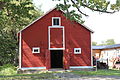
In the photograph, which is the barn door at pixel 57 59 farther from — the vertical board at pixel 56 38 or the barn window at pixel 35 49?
the barn window at pixel 35 49

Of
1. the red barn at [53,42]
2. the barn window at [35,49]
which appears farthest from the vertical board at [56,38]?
the barn window at [35,49]

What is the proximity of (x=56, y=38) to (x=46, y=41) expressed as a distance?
3.84 feet

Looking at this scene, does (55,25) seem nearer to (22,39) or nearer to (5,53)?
(22,39)

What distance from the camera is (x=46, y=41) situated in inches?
1009

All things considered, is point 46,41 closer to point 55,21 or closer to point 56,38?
point 56,38

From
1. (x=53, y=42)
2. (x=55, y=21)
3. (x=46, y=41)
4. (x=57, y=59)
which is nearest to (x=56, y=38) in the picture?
(x=53, y=42)

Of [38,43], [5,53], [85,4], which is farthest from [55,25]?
[5,53]

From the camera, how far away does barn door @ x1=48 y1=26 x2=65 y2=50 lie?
25594 millimetres

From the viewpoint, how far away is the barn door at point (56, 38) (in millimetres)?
25594

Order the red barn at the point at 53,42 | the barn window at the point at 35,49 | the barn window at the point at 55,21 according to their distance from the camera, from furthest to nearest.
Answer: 1. the barn window at the point at 55,21
2. the barn window at the point at 35,49
3. the red barn at the point at 53,42

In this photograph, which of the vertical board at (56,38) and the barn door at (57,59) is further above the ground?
the vertical board at (56,38)

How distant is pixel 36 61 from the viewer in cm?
2523

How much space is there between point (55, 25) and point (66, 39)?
201cm

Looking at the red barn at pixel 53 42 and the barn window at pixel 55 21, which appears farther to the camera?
the barn window at pixel 55 21
